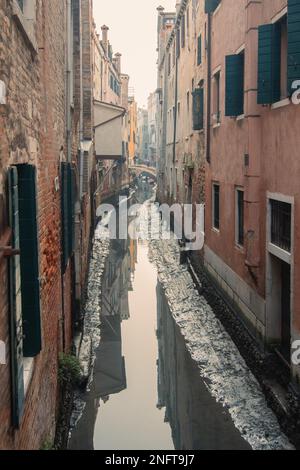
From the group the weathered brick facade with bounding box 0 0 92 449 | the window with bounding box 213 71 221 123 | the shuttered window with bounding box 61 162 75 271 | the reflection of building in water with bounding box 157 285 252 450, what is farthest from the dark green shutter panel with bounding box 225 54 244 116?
the reflection of building in water with bounding box 157 285 252 450

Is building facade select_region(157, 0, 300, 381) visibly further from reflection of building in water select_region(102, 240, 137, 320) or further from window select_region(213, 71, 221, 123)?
reflection of building in water select_region(102, 240, 137, 320)

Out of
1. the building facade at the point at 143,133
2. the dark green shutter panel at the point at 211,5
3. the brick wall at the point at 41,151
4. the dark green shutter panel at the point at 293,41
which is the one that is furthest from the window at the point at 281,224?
the building facade at the point at 143,133

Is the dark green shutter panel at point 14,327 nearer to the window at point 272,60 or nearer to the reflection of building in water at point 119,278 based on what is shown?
the window at point 272,60

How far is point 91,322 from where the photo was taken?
11.4 meters

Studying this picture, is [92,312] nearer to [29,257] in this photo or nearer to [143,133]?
[29,257]

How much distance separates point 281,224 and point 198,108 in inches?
332

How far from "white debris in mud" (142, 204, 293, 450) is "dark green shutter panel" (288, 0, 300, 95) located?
4.43 meters

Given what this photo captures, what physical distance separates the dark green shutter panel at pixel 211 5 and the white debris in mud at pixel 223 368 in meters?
7.27

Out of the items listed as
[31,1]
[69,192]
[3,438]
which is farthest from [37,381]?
[69,192]

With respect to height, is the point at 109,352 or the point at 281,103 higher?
the point at 281,103

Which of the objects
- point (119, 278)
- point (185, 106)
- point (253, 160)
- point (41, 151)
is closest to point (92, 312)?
point (119, 278)

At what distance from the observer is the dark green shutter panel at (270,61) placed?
806 cm

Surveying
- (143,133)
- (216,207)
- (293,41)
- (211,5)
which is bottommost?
(216,207)

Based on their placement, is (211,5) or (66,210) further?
(211,5)
